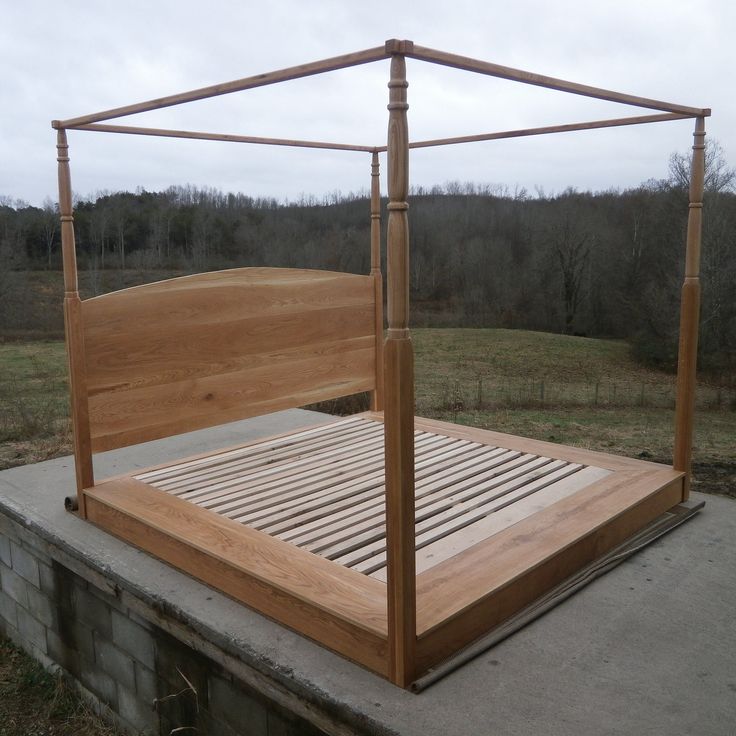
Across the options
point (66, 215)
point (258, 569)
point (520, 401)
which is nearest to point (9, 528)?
point (66, 215)

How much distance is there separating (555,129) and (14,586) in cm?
289

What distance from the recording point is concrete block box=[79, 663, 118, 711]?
7.88ft

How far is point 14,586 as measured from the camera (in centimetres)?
295

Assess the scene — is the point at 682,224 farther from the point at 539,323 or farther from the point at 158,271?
the point at 158,271

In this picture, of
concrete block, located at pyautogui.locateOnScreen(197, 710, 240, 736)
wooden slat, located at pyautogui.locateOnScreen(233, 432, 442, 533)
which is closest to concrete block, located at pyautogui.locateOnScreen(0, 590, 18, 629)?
wooden slat, located at pyautogui.locateOnScreen(233, 432, 442, 533)

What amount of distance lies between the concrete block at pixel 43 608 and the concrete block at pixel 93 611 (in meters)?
0.20

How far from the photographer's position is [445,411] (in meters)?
6.53

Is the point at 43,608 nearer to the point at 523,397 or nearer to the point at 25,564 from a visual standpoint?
the point at 25,564

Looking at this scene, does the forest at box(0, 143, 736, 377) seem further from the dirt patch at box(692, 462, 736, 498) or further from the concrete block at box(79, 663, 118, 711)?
the concrete block at box(79, 663, 118, 711)

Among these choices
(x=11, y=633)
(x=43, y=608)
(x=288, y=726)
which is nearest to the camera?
(x=288, y=726)

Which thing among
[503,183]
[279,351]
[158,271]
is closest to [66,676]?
[279,351]

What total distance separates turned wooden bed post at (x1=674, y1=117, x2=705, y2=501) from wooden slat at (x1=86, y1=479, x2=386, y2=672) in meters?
1.46

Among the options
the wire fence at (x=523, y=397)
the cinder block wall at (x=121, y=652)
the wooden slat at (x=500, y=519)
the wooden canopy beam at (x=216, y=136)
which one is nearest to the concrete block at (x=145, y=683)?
the cinder block wall at (x=121, y=652)

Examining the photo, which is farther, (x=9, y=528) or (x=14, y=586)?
(x=14, y=586)
